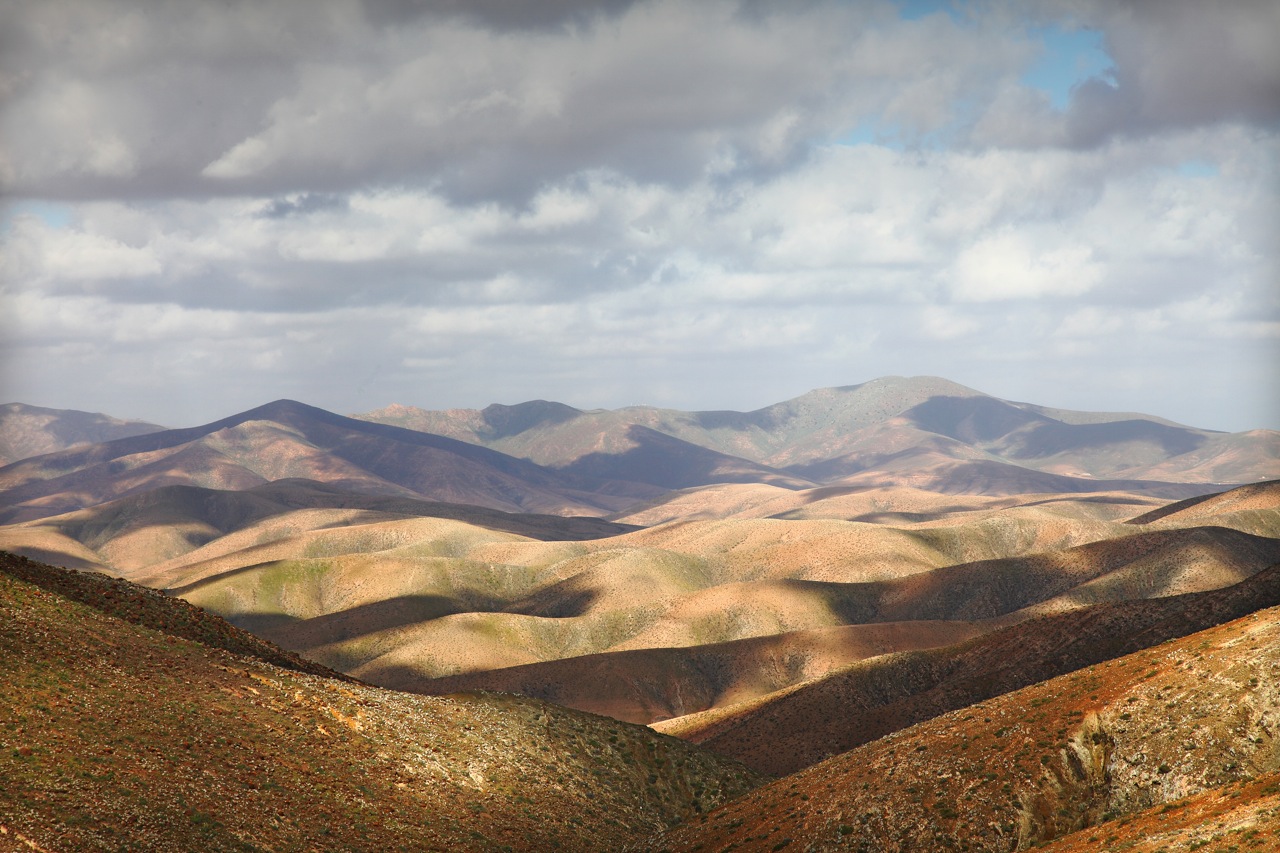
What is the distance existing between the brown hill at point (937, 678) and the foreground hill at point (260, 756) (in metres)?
21.2

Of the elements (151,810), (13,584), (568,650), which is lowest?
(568,650)

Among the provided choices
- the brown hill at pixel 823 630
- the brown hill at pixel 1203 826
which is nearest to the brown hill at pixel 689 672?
the brown hill at pixel 823 630

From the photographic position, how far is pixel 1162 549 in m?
166

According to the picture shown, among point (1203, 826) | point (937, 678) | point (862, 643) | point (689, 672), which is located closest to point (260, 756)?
point (1203, 826)

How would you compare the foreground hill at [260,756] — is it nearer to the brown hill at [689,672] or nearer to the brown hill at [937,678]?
the brown hill at [937,678]

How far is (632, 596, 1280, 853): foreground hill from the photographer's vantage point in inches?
1663

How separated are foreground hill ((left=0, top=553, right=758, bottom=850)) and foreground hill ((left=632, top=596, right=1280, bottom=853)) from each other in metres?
11.2

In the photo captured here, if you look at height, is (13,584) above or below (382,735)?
above

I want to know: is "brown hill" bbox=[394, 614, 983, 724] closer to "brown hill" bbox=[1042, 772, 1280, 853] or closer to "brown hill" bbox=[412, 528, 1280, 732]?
"brown hill" bbox=[412, 528, 1280, 732]

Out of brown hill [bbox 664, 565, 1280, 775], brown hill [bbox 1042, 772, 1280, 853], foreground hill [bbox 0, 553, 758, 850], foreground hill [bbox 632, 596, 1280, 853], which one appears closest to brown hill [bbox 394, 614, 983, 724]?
brown hill [bbox 664, 565, 1280, 775]

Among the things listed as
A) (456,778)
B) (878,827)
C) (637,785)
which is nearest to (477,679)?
(637,785)

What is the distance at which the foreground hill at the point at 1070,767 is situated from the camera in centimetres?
4225

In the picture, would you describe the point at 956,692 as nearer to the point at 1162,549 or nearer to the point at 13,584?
the point at 13,584

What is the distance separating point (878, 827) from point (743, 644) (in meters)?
98.6
